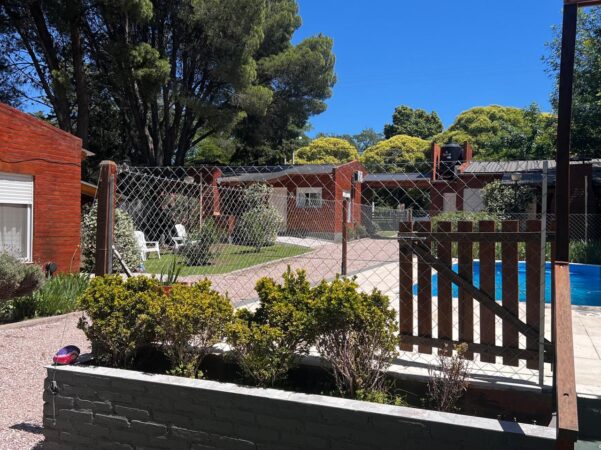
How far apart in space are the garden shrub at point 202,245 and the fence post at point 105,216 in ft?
32.5

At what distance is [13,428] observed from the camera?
3.87 m

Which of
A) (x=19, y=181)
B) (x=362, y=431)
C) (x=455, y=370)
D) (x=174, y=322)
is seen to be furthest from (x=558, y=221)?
(x=19, y=181)

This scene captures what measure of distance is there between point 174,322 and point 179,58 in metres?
21.1

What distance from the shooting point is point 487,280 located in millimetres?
3975

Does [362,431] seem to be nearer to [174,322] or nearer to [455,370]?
[455,370]

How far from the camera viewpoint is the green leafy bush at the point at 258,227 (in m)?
16.9

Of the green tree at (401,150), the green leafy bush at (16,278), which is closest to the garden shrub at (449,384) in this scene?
the green leafy bush at (16,278)

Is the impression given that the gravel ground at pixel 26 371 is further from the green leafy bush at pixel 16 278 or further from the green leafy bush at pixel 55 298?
the green leafy bush at pixel 16 278

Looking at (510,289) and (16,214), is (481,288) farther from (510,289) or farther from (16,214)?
(16,214)

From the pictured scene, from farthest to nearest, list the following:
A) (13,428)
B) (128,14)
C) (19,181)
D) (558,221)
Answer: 1. (128,14)
2. (19,181)
3. (13,428)
4. (558,221)

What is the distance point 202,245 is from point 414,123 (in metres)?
44.6

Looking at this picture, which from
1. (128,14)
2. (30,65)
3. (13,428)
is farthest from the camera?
(30,65)

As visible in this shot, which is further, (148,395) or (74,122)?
(74,122)

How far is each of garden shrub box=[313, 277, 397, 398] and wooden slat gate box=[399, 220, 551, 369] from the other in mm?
919
